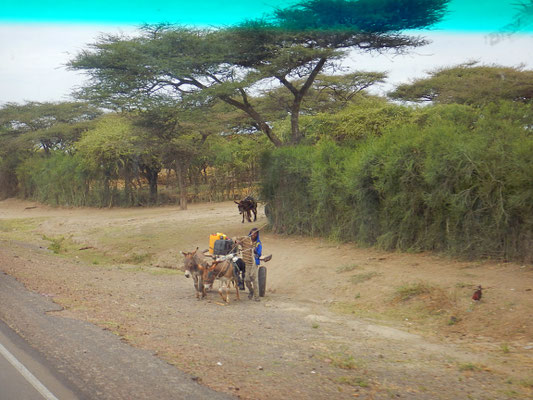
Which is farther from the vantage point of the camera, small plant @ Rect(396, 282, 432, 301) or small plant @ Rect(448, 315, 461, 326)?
small plant @ Rect(396, 282, 432, 301)

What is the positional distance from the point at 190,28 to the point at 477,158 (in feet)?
47.6

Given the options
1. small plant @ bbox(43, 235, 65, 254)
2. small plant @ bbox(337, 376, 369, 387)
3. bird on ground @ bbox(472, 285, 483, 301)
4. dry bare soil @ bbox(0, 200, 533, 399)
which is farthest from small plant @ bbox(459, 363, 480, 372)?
small plant @ bbox(43, 235, 65, 254)

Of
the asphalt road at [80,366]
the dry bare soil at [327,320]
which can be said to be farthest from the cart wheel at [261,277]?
the asphalt road at [80,366]

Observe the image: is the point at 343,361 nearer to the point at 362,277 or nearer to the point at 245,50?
the point at 362,277

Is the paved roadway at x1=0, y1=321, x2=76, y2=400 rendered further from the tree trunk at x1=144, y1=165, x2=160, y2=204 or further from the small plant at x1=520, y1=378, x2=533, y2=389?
the tree trunk at x1=144, y1=165, x2=160, y2=204

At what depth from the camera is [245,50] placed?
73.5 ft

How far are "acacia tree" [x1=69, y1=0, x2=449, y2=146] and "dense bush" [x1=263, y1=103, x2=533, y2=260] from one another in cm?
379

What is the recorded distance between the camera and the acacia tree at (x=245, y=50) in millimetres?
20062

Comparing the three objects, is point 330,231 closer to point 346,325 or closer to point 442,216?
point 442,216

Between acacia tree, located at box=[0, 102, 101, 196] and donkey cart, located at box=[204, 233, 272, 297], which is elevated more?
acacia tree, located at box=[0, 102, 101, 196]

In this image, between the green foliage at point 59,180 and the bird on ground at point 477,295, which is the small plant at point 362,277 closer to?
the bird on ground at point 477,295

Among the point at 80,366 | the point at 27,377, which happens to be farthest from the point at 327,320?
the point at 27,377

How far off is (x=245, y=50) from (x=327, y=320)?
47.1 ft

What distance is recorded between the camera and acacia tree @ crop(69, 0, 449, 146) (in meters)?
20.1
